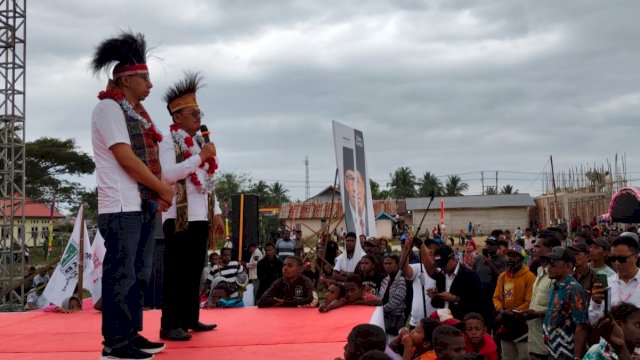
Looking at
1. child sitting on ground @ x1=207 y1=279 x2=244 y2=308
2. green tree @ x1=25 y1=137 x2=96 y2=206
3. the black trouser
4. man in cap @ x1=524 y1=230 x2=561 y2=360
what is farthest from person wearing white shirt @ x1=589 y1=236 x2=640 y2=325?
green tree @ x1=25 y1=137 x2=96 y2=206

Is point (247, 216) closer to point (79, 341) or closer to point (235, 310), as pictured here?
point (235, 310)

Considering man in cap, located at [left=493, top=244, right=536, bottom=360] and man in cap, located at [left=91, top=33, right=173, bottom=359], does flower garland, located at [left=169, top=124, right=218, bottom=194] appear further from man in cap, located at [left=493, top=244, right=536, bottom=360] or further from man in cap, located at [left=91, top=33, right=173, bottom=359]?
man in cap, located at [left=493, top=244, right=536, bottom=360]

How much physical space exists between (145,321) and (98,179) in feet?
5.62

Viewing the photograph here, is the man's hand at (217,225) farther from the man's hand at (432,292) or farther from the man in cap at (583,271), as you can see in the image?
the man in cap at (583,271)

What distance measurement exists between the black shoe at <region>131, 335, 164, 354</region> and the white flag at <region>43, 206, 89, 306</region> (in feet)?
14.3

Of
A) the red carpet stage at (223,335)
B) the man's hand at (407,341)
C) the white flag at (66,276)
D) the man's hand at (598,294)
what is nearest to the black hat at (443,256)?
the red carpet stage at (223,335)

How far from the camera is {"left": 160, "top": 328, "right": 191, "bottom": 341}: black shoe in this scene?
3793 millimetres

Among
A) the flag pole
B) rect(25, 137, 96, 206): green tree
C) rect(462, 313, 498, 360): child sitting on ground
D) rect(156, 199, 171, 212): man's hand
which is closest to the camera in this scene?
rect(156, 199, 171, 212): man's hand

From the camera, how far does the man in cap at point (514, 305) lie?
6.20 meters

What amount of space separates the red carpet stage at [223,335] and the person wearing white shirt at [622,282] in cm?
159

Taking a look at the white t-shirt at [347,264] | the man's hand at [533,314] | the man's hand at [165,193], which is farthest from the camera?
the white t-shirt at [347,264]

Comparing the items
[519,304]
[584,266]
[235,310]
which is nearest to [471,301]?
[519,304]

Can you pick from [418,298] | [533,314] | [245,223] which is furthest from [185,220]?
[245,223]

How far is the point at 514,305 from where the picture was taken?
6.55m
